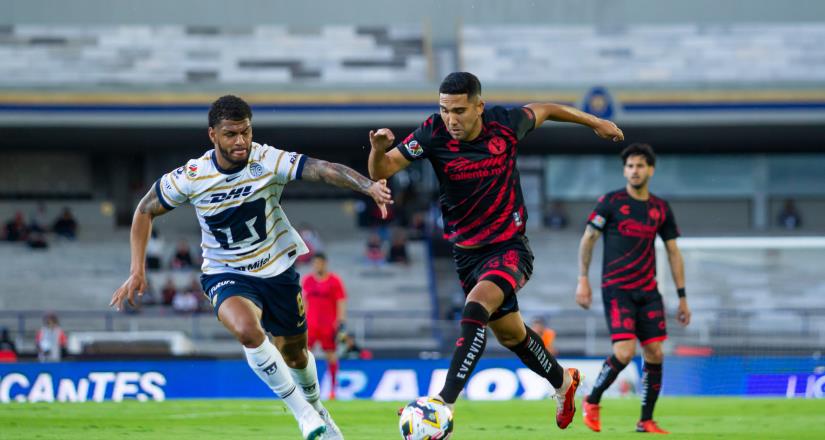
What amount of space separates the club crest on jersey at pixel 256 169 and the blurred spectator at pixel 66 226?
28.8 meters

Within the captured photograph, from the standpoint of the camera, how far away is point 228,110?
8391mm

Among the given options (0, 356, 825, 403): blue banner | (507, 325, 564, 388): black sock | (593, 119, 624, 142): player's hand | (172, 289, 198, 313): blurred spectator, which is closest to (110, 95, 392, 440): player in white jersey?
(507, 325, 564, 388): black sock

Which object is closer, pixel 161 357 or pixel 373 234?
pixel 161 357

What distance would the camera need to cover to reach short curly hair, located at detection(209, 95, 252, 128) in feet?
27.5

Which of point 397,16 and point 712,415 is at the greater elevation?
point 397,16

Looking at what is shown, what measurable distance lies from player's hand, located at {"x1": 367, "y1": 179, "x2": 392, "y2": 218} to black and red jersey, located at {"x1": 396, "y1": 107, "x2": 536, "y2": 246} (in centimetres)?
66

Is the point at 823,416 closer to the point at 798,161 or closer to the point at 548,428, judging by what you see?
the point at 548,428

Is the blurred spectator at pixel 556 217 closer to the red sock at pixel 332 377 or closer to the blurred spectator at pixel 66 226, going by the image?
the blurred spectator at pixel 66 226

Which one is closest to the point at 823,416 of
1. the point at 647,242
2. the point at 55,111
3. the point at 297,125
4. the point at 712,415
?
the point at 712,415

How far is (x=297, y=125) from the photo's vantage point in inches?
1377

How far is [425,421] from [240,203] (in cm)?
218

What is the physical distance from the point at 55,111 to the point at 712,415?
25615 millimetres

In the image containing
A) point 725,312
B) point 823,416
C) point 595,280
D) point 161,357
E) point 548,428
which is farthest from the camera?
point 595,280

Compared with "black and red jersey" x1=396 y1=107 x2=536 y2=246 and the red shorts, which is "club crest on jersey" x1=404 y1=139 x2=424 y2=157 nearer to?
"black and red jersey" x1=396 y1=107 x2=536 y2=246
